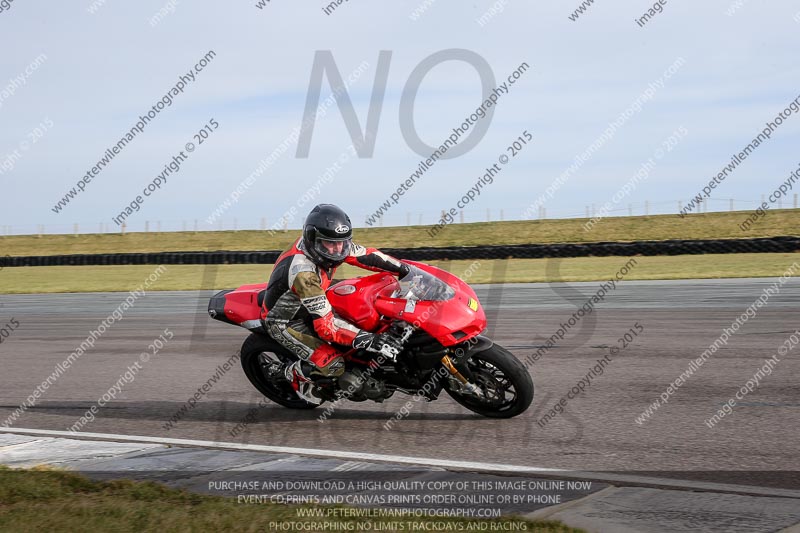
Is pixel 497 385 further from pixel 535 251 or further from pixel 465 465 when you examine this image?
pixel 535 251

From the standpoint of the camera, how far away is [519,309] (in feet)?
57.1

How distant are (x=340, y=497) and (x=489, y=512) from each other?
920 millimetres

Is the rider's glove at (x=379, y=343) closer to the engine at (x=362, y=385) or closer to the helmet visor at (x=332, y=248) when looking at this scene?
the engine at (x=362, y=385)

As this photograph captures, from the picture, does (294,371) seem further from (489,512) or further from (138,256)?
(138,256)

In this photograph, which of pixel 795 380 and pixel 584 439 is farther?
pixel 795 380

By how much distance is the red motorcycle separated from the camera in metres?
7.00

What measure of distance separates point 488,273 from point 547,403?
72.5 feet

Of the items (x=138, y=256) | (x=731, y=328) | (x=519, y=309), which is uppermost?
(x=731, y=328)

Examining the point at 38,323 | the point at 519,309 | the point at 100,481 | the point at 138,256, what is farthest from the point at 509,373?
the point at 138,256

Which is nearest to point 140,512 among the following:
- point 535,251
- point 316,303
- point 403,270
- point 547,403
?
point 316,303

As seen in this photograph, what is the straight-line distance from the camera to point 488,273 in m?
29.9

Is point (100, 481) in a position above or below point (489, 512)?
below

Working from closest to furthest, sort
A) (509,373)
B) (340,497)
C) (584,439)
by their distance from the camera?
(340,497), (584,439), (509,373)

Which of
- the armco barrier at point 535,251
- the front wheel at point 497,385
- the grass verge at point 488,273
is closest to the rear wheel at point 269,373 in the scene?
the front wheel at point 497,385
